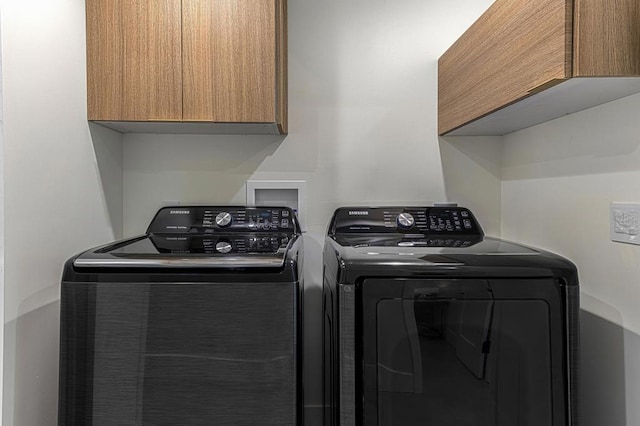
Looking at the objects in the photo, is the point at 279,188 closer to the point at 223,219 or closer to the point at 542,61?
the point at 223,219

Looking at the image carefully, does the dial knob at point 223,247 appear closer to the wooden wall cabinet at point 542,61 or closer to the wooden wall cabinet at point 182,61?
the wooden wall cabinet at point 182,61

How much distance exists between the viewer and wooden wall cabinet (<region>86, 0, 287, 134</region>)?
159cm

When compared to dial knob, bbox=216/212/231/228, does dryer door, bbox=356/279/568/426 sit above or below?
below

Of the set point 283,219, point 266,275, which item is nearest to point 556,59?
point 266,275

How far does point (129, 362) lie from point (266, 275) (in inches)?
16.5

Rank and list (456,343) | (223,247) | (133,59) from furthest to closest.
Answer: (133,59) → (223,247) → (456,343)

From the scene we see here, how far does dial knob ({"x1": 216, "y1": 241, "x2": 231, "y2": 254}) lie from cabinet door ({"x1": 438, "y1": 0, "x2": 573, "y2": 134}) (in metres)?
0.92

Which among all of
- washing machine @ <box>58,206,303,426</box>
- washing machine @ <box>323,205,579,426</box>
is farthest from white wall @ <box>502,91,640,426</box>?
washing machine @ <box>58,206,303,426</box>

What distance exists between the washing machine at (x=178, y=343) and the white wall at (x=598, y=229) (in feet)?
2.93

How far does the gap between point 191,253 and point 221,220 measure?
56 centimetres

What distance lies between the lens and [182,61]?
1.60m

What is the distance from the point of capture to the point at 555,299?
1177 millimetres

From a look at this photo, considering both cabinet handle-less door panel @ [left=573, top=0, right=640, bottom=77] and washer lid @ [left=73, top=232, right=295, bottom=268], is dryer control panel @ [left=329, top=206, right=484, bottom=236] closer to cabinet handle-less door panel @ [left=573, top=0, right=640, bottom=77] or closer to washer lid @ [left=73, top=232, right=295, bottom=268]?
washer lid @ [left=73, top=232, right=295, bottom=268]

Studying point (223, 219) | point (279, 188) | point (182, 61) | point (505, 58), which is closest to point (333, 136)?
point (279, 188)
